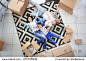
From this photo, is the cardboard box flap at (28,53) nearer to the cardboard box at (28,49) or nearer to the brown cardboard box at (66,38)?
the cardboard box at (28,49)

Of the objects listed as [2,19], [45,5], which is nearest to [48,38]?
[45,5]

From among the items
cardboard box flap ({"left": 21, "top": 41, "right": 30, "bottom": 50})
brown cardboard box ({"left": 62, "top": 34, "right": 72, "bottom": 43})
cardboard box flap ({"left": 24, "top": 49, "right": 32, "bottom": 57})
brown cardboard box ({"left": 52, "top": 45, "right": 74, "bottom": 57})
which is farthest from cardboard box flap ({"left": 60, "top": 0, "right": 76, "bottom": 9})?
cardboard box flap ({"left": 24, "top": 49, "right": 32, "bottom": 57})

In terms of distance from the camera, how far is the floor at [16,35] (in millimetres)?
2588

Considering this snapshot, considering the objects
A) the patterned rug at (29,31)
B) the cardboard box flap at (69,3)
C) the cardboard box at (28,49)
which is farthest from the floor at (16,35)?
the cardboard box flap at (69,3)

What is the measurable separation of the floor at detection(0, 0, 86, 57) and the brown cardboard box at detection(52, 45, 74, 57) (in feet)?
0.69

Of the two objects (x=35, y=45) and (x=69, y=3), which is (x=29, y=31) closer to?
(x=35, y=45)

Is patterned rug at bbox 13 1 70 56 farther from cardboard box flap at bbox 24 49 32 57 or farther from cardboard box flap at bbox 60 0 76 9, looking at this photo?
cardboard box flap at bbox 60 0 76 9

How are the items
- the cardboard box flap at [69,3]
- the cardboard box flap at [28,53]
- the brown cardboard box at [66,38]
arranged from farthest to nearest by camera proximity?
1. the brown cardboard box at [66,38]
2. the cardboard box flap at [28,53]
3. the cardboard box flap at [69,3]

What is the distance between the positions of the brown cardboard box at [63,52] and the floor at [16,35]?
209 mm

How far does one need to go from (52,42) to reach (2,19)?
171 cm

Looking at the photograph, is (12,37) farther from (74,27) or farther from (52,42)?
(74,27)

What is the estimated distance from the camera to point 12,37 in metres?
2.64

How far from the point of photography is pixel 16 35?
265 centimetres

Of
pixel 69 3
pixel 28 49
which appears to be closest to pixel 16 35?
pixel 28 49
